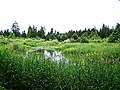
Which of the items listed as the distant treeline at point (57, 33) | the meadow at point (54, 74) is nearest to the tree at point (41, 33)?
the distant treeline at point (57, 33)

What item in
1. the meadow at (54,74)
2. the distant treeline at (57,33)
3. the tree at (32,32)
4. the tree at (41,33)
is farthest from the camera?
the tree at (41,33)

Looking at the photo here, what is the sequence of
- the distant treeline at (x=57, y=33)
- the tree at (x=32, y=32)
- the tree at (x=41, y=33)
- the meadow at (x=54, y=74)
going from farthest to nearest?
1. the tree at (x=41, y=33)
2. the tree at (x=32, y=32)
3. the distant treeline at (x=57, y=33)
4. the meadow at (x=54, y=74)

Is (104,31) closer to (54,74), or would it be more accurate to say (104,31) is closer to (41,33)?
(41,33)

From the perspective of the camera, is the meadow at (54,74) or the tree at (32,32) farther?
the tree at (32,32)

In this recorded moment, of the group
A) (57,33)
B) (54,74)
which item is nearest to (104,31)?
(57,33)

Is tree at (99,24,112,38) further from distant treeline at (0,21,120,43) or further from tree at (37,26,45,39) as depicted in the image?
tree at (37,26,45,39)

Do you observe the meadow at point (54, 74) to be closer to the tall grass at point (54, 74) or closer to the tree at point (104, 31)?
the tall grass at point (54, 74)

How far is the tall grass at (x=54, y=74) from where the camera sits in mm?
6664

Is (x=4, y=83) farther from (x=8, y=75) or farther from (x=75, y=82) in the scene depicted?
(x=75, y=82)

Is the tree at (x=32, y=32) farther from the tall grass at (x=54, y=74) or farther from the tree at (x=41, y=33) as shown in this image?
the tall grass at (x=54, y=74)

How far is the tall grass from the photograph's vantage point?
666 centimetres

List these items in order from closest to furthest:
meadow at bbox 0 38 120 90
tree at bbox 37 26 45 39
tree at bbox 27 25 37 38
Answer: meadow at bbox 0 38 120 90, tree at bbox 27 25 37 38, tree at bbox 37 26 45 39

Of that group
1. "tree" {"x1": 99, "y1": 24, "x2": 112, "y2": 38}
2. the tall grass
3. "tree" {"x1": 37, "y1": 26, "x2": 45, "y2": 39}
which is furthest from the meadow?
"tree" {"x1": 37, "y1": 26, "x2": 45, "y2": 39}

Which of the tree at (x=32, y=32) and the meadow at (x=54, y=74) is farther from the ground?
the tree at (x=32, y=32)
